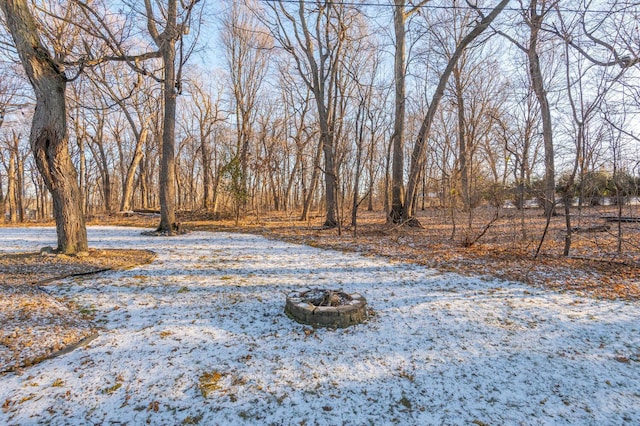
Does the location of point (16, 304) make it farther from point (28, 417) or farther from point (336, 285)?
point (336, 285)

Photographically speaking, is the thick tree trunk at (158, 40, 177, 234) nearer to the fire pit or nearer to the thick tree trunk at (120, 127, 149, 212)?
the fire pit

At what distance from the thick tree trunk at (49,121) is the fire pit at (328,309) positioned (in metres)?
4.91

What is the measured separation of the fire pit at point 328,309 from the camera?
3482 mm

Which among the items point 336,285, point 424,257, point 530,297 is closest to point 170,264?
point 336,285

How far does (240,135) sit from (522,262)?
16.4 meters

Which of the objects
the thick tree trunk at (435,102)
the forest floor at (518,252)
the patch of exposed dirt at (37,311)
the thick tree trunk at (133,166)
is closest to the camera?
the patch of exposed dirt at (37,311)

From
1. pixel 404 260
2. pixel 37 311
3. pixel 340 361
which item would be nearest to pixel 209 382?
pixel 340 361

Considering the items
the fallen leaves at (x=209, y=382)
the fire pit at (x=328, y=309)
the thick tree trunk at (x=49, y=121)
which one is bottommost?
the fallen leaves at (x=209, y=382)

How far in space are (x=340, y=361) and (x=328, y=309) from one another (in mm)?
727

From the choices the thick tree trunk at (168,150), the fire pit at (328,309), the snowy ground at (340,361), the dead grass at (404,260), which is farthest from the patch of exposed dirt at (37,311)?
the thick tree trunk at (168,150)

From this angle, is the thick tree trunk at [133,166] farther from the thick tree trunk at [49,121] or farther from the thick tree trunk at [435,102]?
the thick tree trunk at [435,102]

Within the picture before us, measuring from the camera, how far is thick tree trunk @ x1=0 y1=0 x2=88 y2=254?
5145 millimetres

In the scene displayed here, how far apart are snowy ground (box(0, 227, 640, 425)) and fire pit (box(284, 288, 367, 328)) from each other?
5.7 inches

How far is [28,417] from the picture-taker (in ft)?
6.66
